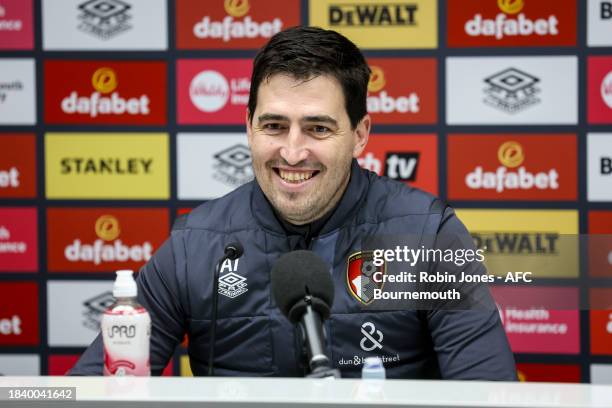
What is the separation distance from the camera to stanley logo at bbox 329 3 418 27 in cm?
256

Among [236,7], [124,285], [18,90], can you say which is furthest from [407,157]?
[124,285]

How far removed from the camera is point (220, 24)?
8.57 ft

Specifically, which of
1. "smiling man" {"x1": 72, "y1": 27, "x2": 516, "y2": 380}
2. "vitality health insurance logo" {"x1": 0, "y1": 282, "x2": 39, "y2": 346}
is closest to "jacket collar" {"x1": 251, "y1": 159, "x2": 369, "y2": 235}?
"smiling man" {"x1": 72, "y1": 27, "x2": 516, "y2": 380}

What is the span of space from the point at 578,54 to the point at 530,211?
1.80 ft

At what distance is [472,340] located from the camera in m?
1.31

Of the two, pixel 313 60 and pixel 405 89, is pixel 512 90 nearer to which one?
pixel 405 89

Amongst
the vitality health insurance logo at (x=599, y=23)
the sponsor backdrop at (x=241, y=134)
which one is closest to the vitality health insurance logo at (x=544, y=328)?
the sponsor backdrop at (x=241, y=134)

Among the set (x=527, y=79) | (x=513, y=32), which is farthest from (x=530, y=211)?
(x=513, y=32)

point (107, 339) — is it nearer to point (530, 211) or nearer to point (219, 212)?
point (219, 212)

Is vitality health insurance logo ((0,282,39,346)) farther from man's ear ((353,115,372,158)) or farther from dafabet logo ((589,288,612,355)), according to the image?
dafabet logo ((589,288,612,355))

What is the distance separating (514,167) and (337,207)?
4.12 ft

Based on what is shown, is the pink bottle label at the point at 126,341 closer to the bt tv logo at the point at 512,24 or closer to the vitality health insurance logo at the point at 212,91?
the vitality health insurance logo at the point at 212,91

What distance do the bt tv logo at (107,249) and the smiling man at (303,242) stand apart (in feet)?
3.89

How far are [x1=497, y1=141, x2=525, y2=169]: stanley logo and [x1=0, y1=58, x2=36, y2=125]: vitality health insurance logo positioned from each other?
164 centimetres
